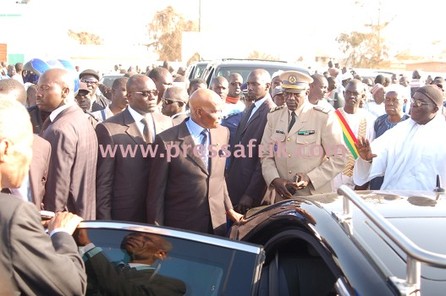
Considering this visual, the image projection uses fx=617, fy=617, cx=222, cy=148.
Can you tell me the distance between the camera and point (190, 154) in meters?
4.55

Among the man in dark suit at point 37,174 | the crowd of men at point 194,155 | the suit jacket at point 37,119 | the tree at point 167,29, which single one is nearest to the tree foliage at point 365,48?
the tree at point 167,29

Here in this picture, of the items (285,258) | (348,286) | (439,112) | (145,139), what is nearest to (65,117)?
(145,139)

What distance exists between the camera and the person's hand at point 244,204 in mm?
5672

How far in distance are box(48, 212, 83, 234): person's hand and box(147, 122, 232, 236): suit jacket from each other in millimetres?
1928

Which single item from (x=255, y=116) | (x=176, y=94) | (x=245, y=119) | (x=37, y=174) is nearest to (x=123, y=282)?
(x=37, y=174)

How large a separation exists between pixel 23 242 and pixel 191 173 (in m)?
2.61

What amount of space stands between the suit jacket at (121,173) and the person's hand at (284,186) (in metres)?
1.21

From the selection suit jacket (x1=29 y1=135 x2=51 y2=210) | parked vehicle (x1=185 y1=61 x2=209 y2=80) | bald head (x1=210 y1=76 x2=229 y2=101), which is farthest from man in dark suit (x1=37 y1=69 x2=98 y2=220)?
parked vehicle (x1=185 y1=61 x2=209 y2=80)

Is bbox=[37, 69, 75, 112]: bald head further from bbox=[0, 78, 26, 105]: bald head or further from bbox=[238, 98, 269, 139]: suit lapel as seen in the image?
bbox=[238, 98, 269, 139]: suit lapel

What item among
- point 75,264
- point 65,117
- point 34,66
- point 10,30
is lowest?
point 75,264

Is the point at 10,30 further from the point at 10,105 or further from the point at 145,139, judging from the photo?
the point at 10,105

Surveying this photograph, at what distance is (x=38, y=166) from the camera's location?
3951mm

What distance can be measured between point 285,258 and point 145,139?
2143mm

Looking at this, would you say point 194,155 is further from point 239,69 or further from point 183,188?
point 239,69
